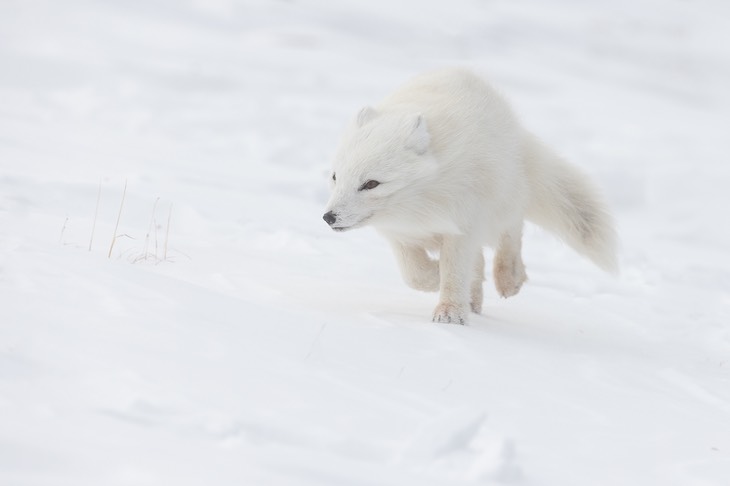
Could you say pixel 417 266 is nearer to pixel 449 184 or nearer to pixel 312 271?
pixel 449 184

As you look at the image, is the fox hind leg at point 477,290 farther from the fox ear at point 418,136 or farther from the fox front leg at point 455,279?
the fox ear at point 418,136

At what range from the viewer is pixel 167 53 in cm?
1406

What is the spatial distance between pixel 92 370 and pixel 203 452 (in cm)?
58

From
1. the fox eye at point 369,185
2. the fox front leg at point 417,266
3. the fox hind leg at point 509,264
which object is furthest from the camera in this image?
the fox hind leg at point 509,264

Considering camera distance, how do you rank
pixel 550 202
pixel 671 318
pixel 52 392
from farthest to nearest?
pixel 671 318, pixel 550 202, pixel 52 392

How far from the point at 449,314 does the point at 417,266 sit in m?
0.46

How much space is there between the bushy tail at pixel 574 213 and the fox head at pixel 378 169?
1153mm

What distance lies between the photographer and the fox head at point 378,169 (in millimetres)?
4828

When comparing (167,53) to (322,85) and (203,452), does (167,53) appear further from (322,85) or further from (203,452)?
(203,452)

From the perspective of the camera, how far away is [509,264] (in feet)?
19.6

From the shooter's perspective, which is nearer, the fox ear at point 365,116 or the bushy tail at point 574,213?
the fox ear at point 365,116

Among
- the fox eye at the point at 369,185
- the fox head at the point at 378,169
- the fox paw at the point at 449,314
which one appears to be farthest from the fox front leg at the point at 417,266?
the fox eye at the point at 369,185

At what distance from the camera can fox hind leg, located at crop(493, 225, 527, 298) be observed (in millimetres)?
5887

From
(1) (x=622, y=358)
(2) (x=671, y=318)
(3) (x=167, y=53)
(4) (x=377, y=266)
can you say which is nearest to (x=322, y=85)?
(3) (x=167, y=53)
